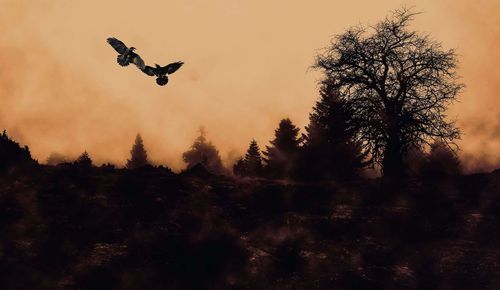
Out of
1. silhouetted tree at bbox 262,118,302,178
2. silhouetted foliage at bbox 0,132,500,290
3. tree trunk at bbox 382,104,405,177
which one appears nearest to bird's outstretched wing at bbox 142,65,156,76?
silhouetted foliage at bbox 0,132,500,290

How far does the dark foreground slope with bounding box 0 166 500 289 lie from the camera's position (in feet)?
50.3

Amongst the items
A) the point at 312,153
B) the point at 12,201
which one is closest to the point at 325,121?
the point at 312,153

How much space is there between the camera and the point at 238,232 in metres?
18.3

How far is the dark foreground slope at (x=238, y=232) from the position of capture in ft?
50.3

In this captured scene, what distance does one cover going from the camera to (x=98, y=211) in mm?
18547

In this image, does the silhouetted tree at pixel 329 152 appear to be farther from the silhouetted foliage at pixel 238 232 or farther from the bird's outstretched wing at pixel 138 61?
the bird's outstretched wing at pixel 138 61

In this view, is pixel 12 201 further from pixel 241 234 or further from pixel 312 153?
pixel 312 153

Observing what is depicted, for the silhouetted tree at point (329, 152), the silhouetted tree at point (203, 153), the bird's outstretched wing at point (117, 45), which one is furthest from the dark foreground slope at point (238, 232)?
the silhouetted tree at point (203, 153)

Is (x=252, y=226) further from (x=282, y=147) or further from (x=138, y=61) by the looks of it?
(x=282, y=147)

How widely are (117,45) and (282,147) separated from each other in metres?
36.9

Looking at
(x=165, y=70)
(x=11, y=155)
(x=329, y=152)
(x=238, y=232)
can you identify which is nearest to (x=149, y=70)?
(x=165, y=70)

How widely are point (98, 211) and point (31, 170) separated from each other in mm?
4256

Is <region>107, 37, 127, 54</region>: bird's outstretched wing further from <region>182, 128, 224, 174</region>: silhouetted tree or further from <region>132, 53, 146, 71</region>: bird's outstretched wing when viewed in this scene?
<region>182, 128, 224, 174</region>: silhouetted tree

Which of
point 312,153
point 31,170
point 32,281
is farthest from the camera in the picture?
point 312,153
